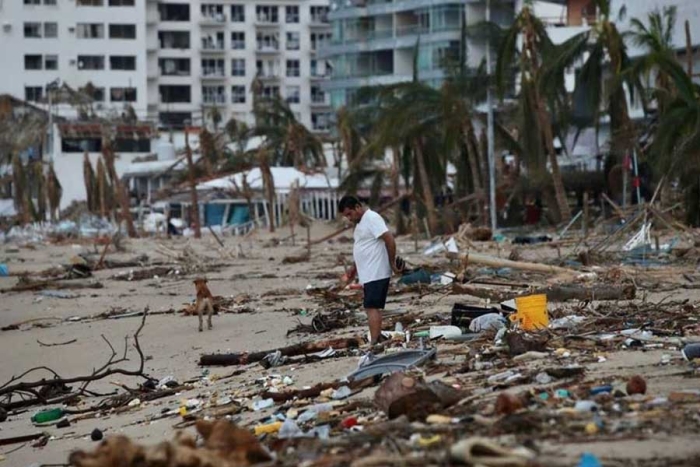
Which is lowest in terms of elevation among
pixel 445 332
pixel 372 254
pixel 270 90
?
pixel 445 332

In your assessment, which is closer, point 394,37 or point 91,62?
point 394,37

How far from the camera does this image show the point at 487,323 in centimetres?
1191

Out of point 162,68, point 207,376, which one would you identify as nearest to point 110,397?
point 207,376

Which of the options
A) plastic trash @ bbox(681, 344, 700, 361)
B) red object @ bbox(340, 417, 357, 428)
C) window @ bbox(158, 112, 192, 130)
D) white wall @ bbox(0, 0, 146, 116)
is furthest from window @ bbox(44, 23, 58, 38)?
red object @ bbox(340, 417, 357, 428)

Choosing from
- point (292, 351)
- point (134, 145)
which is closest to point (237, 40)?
point (134, 145)

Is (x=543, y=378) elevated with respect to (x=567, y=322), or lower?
elevated

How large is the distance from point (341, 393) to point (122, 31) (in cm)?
8610

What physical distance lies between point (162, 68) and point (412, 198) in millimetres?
59382

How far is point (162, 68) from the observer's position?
10062 centimetres

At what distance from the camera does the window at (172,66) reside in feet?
329

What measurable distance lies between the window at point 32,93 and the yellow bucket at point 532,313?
271ft

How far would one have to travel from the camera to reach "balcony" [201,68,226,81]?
10181 centimetres

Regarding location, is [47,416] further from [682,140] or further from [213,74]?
[213,74]

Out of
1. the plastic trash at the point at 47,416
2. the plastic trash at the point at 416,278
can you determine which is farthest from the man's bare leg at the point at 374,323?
the plastic trash at the point at 416,278
